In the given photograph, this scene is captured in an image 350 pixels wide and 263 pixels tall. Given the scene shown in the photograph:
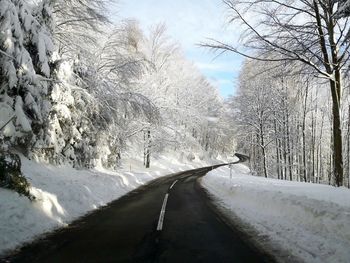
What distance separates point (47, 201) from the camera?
35.9 feet

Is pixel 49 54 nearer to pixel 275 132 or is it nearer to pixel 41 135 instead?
pixel 41 135

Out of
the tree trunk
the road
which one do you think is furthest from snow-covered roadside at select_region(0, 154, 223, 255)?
the tree trunk

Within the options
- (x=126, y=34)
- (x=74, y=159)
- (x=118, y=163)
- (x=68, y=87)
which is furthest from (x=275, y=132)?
(x=68, y=87)

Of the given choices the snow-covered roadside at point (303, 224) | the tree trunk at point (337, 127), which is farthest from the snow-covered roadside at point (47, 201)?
the tree trunk at point (337, 127)

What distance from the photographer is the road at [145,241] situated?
270 inches

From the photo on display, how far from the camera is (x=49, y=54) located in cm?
1448

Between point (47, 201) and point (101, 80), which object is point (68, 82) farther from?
point (47, 201)

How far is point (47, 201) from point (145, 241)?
13.2ft

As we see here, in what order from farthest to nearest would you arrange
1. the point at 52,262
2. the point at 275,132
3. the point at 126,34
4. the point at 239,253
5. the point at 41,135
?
the point at 275,132
the point at 126,34
the point at 41,135
the point at 239,253
the point at 52,262

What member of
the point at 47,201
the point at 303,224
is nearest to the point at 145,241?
the point at 303,224

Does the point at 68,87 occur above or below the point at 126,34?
below

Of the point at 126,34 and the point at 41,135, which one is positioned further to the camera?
the point at 126,34

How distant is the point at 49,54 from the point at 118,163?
16371mm

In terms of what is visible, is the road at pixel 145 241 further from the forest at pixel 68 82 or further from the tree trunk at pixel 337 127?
the tree trunk at pixel 337 127
